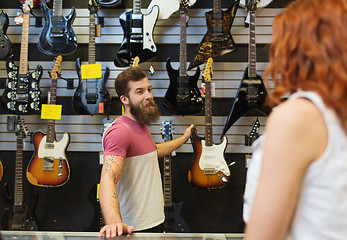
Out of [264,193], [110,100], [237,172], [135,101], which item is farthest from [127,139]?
[237,172]

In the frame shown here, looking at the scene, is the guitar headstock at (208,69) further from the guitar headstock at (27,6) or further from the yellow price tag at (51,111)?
the guitar headstock at (27,6)

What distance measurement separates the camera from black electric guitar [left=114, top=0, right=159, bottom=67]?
294cm

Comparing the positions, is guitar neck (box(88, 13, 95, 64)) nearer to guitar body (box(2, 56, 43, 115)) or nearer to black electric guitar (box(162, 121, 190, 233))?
guitar body (box(2, 56, 43, 115))

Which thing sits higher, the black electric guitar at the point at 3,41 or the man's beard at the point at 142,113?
the black electric guitar at the point at 3,41

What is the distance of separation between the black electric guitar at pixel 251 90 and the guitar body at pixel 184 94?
34cm

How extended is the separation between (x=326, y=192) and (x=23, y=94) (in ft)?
9.62

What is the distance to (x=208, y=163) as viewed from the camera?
2.83 m

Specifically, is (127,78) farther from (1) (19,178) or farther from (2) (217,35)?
(1) (19,178)

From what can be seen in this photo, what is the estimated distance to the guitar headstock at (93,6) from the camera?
2977 mm

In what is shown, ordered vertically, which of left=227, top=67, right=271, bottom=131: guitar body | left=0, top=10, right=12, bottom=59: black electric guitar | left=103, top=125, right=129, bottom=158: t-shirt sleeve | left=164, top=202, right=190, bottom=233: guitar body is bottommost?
left=164, top=202, right=190, bottom=233: guitar body

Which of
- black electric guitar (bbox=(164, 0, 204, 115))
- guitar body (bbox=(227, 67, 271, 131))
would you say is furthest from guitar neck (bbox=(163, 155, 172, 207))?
guitar body (bbox=(227, 67, 271, 131))

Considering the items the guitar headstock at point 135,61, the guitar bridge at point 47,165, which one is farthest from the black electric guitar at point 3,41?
the guitar headstock at point 135,61

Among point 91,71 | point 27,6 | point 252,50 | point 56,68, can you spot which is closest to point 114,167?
point 91,71

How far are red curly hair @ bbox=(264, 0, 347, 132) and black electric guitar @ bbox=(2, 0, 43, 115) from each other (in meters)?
2.79
